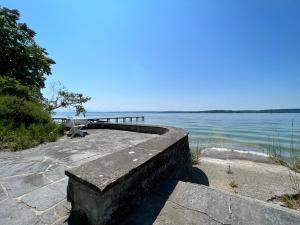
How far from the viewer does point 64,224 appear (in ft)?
6.41

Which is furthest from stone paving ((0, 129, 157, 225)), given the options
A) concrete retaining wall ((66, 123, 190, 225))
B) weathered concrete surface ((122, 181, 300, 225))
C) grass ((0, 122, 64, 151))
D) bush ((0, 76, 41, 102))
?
bush ((0, 76, 41, 102))

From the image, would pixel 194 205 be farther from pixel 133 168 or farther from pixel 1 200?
pixel 1 200

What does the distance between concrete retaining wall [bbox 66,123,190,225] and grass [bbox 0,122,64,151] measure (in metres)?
4.14

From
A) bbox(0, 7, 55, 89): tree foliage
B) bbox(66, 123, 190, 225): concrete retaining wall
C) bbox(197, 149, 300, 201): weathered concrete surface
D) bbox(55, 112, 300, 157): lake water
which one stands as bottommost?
bbox(55, 112, 300, 157): lake water

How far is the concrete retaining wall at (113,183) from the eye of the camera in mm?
1829

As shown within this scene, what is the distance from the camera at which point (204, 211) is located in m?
2.14

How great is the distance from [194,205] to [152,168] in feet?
2.32

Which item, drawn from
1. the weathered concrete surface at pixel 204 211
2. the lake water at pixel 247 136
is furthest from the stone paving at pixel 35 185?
the lake water at pixel 247 136

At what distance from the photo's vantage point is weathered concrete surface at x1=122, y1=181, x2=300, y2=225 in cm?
199

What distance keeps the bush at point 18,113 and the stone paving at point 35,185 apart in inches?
108

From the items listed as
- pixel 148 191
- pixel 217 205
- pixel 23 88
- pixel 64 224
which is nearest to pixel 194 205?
pixel 217 205

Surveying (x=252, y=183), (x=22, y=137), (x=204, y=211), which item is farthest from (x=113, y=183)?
(x=22, y=137)

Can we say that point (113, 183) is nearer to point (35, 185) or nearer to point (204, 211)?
point (204, 211)

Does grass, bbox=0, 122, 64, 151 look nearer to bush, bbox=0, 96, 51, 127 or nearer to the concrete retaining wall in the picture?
bush, bbox=0, 96, 51, 127
